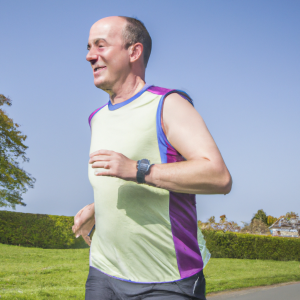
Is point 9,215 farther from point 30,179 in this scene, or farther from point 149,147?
point 149,147

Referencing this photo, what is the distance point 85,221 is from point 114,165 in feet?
2.86

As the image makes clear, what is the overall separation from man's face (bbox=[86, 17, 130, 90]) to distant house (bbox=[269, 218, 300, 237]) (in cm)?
3350

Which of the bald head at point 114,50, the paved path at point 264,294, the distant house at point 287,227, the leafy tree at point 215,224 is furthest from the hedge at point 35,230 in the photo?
the distant house at point 287,227

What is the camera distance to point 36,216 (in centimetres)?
1978

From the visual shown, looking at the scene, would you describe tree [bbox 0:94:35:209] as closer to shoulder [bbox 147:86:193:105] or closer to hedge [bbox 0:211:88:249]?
hedge [bbox 0:211:88:249]

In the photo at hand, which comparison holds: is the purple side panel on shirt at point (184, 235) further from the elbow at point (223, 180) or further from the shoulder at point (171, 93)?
the shoulder at point (171, 93)

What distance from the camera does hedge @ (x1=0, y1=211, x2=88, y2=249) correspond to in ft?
63.0

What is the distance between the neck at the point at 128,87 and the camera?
185 centimetres

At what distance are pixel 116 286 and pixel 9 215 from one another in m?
19.6

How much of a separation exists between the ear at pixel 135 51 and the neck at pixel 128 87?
0.32ft

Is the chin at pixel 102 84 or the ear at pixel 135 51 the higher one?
the ear at pixel 135 51

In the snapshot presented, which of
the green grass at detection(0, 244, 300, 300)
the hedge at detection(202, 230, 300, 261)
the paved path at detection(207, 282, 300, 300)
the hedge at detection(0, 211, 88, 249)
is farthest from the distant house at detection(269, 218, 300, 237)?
the paved path at detection(207, 282, 300, 300)

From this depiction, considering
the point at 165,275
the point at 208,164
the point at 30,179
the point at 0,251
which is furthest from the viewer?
the point at 30,179

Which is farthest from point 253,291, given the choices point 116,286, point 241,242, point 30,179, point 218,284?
point 30,179
